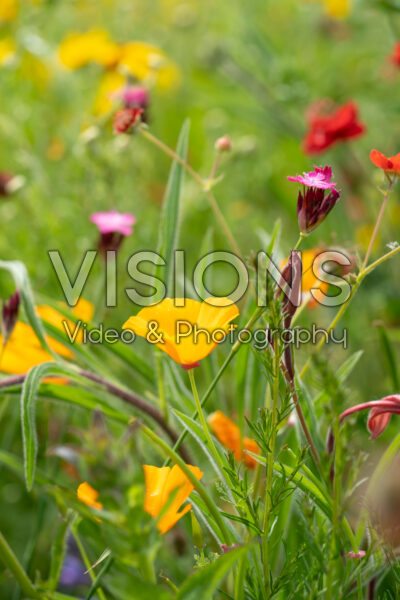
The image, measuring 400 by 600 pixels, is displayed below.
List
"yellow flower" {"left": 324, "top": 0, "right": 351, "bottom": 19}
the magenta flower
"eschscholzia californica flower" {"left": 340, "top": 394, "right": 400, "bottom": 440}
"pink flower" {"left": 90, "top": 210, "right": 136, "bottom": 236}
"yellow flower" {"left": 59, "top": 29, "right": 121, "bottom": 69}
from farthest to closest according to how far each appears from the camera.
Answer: "yellow flower" {"left": 324, "top": 0, "right": 351, "bottom": 19} < "yellow flower" {"left": 59, "top": 29, "right": 121, "bottom": 69} < the magenta flower < "pink flower" {"left": 90, "top": 210, "right": 136, "bottom": 236} < "eschscholzia californica flower" {"left": 340, "top": 394, "right": 400, "bottom": 440}

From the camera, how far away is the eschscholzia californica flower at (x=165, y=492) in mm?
456

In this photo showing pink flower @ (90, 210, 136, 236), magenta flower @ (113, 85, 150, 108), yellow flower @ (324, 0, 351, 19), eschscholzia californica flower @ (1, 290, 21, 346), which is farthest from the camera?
yellow flower @ (324, 0, 351, 19)

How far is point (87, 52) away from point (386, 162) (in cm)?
108

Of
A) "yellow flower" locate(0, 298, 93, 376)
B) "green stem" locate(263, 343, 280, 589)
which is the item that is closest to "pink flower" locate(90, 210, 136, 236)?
"yellow flower" locate(0, 298, 93, 376)

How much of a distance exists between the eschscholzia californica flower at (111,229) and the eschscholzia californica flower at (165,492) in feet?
1.04

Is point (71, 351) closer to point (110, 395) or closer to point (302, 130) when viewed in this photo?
point (110, 395)

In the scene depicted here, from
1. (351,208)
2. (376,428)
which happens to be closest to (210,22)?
(351,208)

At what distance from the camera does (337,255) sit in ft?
2.20

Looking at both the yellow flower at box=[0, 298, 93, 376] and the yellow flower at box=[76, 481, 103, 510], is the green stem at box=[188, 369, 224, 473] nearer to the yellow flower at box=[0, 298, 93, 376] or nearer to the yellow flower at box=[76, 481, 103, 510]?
the yellow flower at box=[76, 481, 103, 510]

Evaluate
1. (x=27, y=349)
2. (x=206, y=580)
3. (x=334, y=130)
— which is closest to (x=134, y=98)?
(x=334, y=130)

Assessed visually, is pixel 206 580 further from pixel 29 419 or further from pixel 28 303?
pixel 28 303

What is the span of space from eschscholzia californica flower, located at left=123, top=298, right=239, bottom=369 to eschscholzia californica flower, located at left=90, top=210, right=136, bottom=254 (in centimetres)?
24

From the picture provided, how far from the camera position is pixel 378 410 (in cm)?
48

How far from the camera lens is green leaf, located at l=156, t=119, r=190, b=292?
667 mm
